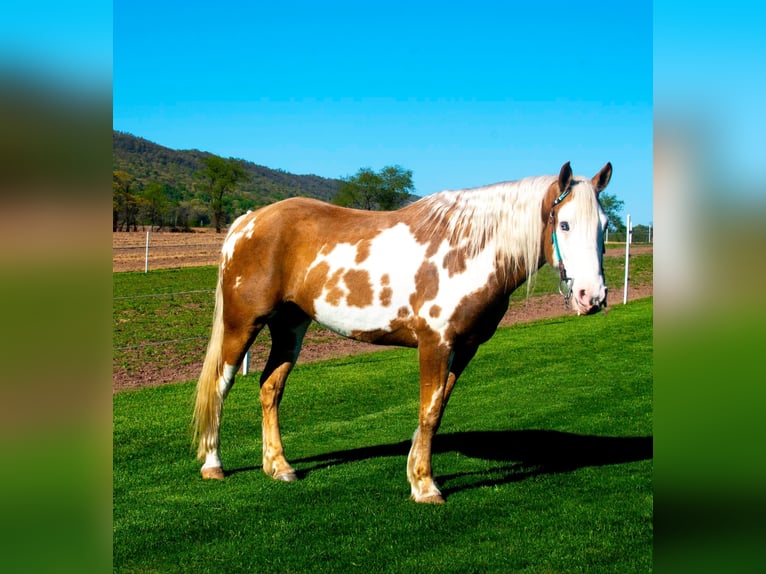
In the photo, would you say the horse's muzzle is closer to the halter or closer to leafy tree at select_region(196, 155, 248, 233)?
the halter

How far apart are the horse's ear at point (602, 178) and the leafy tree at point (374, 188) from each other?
28709 millimetres

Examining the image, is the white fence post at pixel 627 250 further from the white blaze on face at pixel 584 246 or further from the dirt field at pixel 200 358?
the white blaze on face at pixel 584 246

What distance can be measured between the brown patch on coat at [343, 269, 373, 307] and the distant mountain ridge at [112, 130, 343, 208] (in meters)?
50.7

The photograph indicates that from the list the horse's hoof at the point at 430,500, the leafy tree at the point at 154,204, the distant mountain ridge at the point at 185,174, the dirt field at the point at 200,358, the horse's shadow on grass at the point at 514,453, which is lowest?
the horse's shadow on grass at the point at 514,453

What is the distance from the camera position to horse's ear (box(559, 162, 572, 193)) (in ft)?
11.9

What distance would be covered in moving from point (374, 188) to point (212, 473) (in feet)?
111

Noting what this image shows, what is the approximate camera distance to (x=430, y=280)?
4051 mm

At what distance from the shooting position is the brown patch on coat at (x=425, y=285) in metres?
4.03

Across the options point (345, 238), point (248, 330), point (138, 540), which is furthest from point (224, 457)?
point (345, 238)

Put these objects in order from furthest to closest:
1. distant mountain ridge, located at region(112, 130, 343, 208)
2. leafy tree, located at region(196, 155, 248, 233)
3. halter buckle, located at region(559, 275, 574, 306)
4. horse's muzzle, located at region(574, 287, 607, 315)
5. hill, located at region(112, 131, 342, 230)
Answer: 1. distant mountain ridge, located at region(112, 130, 343, 208)
2. leafy tree, located at region(196, 155, 248, 233)
3. hill, located at region(112, 131, 342, 230)
4. halter buckle, located at region(559, 275, 574, 306)
5. horse's muzzle, located at region(574, 287, 607, 315)

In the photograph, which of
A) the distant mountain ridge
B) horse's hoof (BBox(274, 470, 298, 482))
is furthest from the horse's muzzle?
the distant mountain ridge

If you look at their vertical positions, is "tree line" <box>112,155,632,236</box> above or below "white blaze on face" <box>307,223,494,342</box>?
above

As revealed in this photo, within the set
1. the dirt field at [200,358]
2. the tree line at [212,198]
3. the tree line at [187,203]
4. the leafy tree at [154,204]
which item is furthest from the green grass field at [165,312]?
the leafy tree at [154,204]
